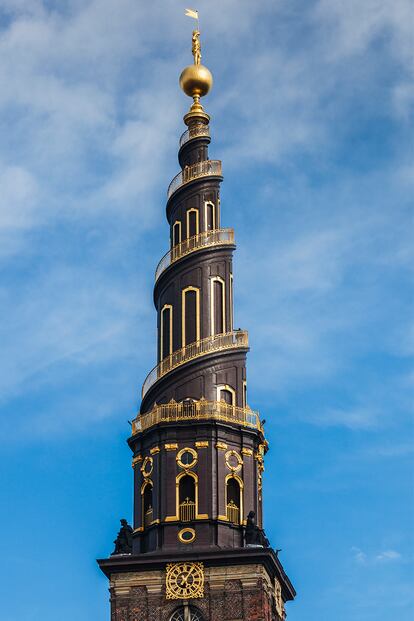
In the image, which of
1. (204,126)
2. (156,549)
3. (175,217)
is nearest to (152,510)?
(156,549)

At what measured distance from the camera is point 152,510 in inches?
3132

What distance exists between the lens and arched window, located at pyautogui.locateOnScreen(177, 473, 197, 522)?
3095 inches


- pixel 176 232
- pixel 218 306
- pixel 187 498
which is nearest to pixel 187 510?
pixel 187 498

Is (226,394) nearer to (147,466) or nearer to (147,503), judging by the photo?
(147,466)

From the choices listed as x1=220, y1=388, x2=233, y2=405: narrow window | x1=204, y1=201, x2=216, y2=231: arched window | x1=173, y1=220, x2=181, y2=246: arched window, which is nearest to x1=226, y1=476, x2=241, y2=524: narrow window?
x1=220, y1=388, x2=233, y2=405: narrow window

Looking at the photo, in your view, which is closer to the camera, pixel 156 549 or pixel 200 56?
pixel 156 549

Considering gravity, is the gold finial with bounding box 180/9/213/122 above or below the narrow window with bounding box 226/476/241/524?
above

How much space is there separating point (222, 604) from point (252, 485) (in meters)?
6.85

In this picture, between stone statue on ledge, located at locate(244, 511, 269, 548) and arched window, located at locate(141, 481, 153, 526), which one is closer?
stone statue on ledge, located at locate(244, 511, 269, 548)

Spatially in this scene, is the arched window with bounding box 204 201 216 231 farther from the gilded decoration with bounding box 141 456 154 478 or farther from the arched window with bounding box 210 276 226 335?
the gilded decoration with bounding box 141 456 154 478

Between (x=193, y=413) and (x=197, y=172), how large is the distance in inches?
557

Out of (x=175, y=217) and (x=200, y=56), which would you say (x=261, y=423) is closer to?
(x=175, y=217)

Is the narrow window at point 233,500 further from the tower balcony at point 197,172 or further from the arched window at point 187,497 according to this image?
the tower balcony at point 197,172

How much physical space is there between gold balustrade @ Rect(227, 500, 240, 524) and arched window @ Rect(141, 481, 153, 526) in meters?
3.79
